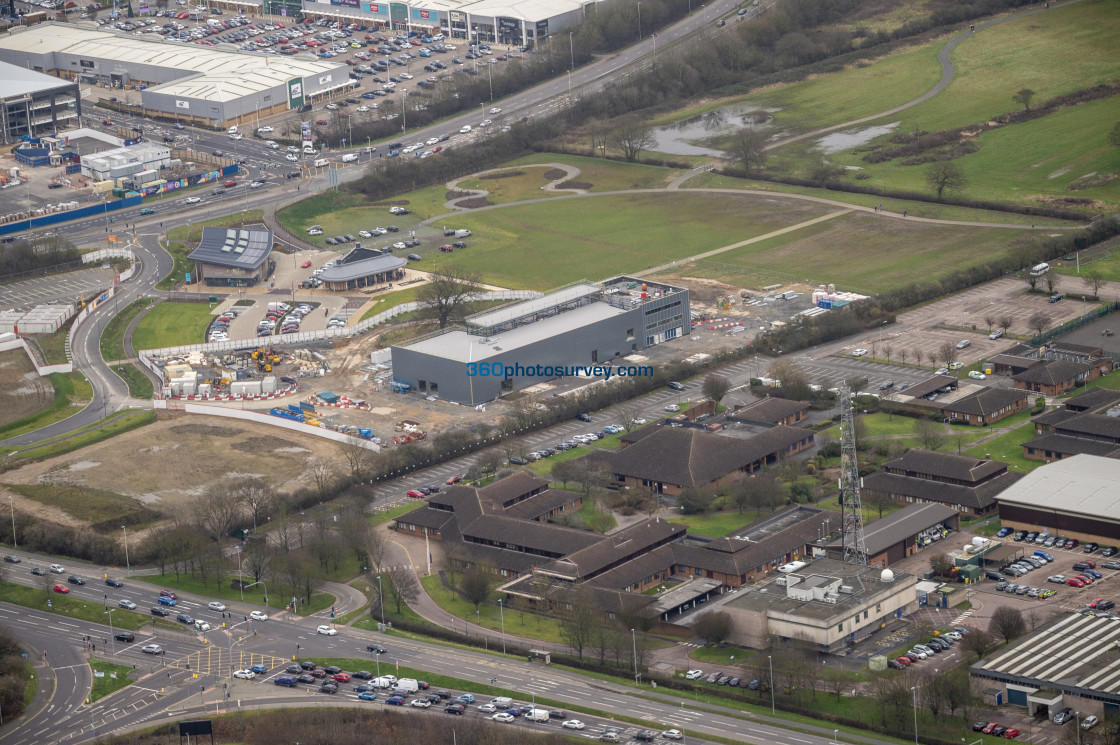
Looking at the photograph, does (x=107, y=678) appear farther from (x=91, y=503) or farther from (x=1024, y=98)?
(x=1024, y=98)

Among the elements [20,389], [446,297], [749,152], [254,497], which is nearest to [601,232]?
[749,152]

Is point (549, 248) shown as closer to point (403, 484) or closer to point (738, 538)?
point (403, 484)

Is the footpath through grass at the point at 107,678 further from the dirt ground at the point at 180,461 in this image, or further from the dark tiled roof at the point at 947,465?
the dark tiled roof at the point at 947,465

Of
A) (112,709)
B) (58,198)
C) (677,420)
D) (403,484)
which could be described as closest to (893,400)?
(677,420)

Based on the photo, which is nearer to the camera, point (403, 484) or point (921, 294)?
point (403, 484)

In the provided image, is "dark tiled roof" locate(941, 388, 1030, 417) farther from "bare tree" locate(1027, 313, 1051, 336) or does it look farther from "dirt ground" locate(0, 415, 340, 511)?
Result: "dirt ground" locate(0, 415, 340, 511)

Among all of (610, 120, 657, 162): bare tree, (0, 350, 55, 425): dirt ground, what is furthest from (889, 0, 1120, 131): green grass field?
(0, 350, 55, 425): dirt ground

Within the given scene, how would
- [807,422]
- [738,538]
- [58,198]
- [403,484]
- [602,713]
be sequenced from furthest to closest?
[58,198], [807,422], [403,484], [738,538], [602,713]

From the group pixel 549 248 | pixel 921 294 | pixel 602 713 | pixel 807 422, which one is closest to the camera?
pixel 602 713
